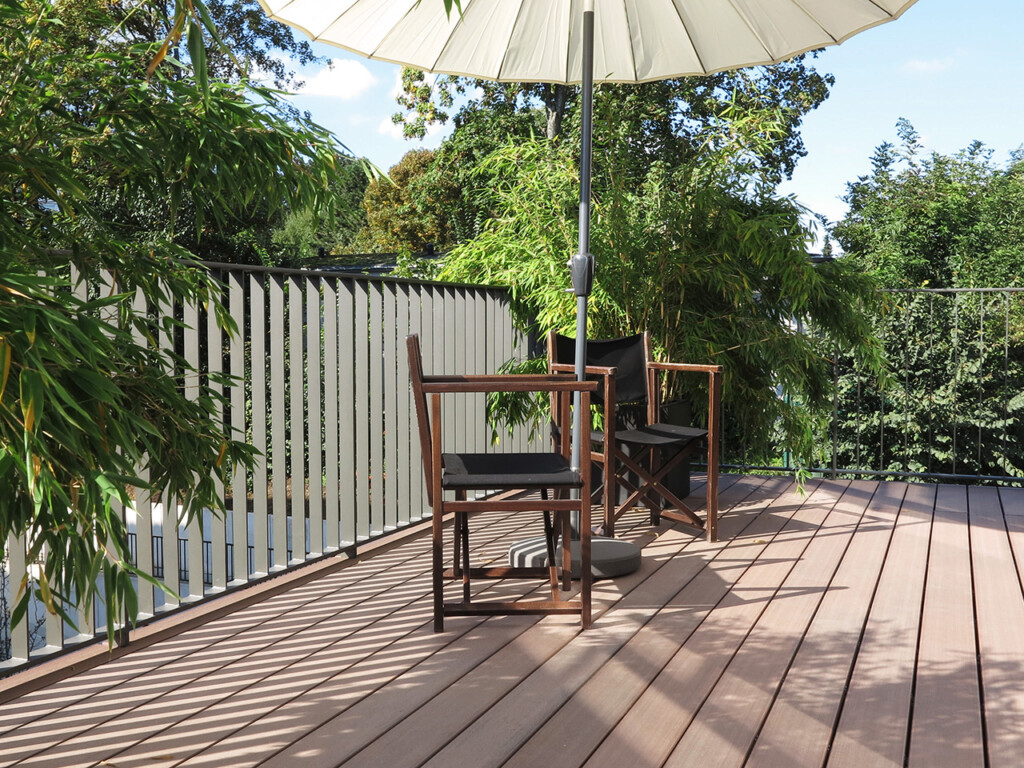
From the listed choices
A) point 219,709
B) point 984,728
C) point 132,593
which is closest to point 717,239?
point 984,728

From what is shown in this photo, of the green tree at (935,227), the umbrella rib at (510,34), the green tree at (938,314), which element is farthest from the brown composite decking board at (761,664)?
the green tree at (935,227)

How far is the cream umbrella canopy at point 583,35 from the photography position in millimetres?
3145

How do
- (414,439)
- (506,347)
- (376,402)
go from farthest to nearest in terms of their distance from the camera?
(506,347)
(414,439)
(376,402)

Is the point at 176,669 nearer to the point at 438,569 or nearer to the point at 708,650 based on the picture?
the point at 438,569

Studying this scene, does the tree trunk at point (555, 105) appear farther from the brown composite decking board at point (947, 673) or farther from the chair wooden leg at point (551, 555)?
the chair wooden leg at point (551, 555)

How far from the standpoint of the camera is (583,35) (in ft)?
10.3

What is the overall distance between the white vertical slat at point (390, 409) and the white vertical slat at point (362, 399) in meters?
0.16

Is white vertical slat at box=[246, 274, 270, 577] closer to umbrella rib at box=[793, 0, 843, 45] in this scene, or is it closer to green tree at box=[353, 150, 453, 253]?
umbrella rib at box=[793, 0, 843, 45]

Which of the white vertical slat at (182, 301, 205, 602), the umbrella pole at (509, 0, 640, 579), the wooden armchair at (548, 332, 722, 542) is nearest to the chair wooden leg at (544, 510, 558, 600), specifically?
the umbrella pole at (509, 0, 640, 579)

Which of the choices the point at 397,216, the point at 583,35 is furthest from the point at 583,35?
the point at 397,216

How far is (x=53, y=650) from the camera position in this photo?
237 centimetres

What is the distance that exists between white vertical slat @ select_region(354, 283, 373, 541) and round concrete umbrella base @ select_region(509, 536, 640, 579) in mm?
632

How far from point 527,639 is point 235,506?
3.23ft

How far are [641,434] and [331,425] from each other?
133 cm
